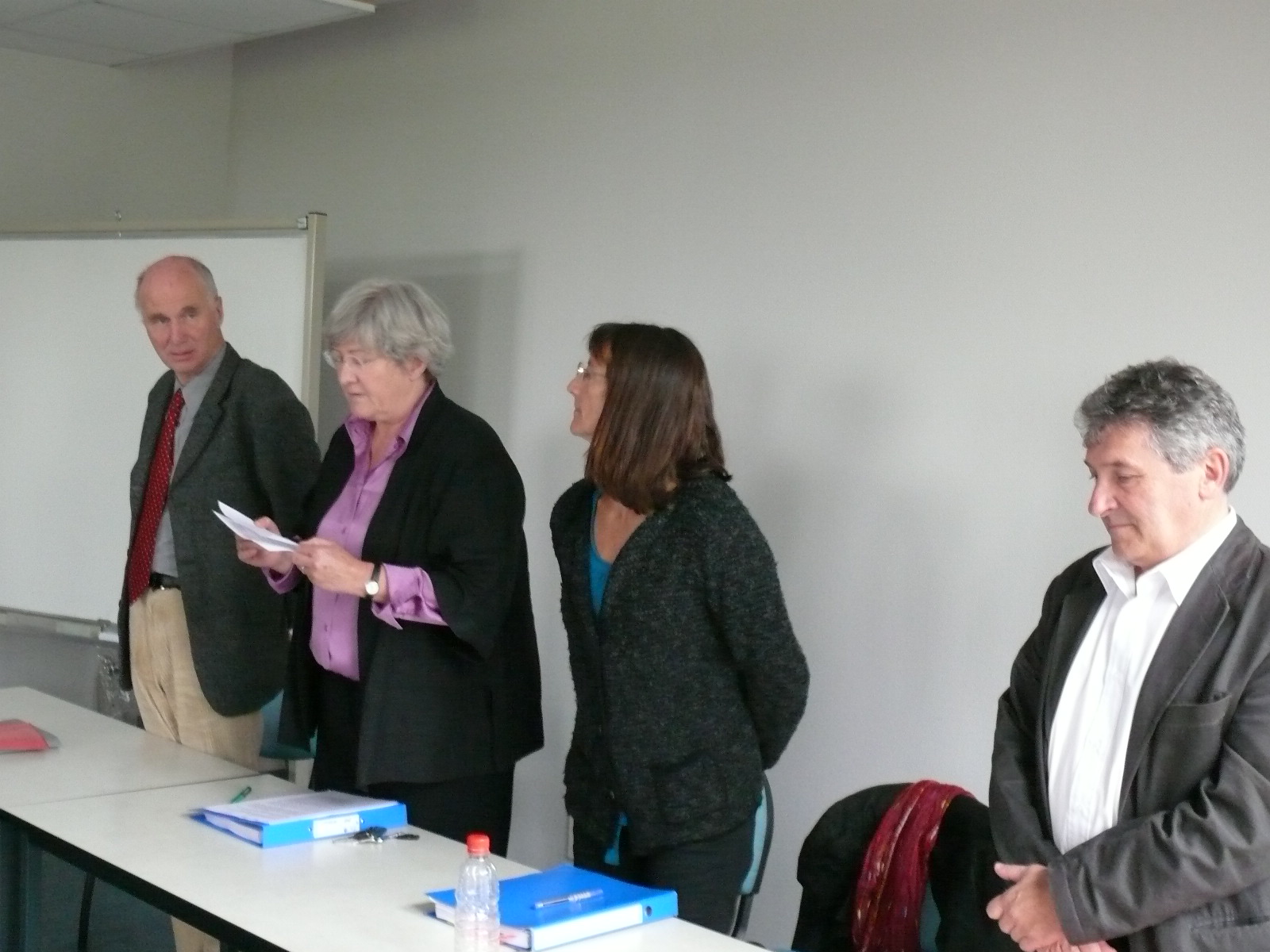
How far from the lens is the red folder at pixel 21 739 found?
2.97 m

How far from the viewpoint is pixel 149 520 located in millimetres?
3301

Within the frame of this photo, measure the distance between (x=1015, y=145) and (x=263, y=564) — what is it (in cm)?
181

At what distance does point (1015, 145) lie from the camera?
125 inches

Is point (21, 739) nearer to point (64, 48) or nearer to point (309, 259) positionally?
point (309, 259)

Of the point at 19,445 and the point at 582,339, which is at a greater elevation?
the point at 582,339

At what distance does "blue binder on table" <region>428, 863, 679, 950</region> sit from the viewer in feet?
6.51

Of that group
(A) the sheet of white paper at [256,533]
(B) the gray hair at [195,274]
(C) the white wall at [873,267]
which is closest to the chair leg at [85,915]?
(C) the white wall at [873,267]

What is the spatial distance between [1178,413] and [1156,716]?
0.40 m

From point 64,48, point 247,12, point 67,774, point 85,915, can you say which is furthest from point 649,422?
point 64,48

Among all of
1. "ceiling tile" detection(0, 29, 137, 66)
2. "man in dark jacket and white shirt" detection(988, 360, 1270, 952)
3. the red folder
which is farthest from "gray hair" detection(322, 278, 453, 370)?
"ceiling tile" detection(0, 29, 137, 66)

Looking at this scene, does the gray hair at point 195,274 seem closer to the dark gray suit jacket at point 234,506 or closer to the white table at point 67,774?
the dark gray suit jacket at point 234,506

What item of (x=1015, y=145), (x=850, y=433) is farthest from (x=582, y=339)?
(x=1015, y=145)

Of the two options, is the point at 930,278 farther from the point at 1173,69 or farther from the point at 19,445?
the point at 19,445

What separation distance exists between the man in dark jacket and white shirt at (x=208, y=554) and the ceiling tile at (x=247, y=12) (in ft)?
4.41
